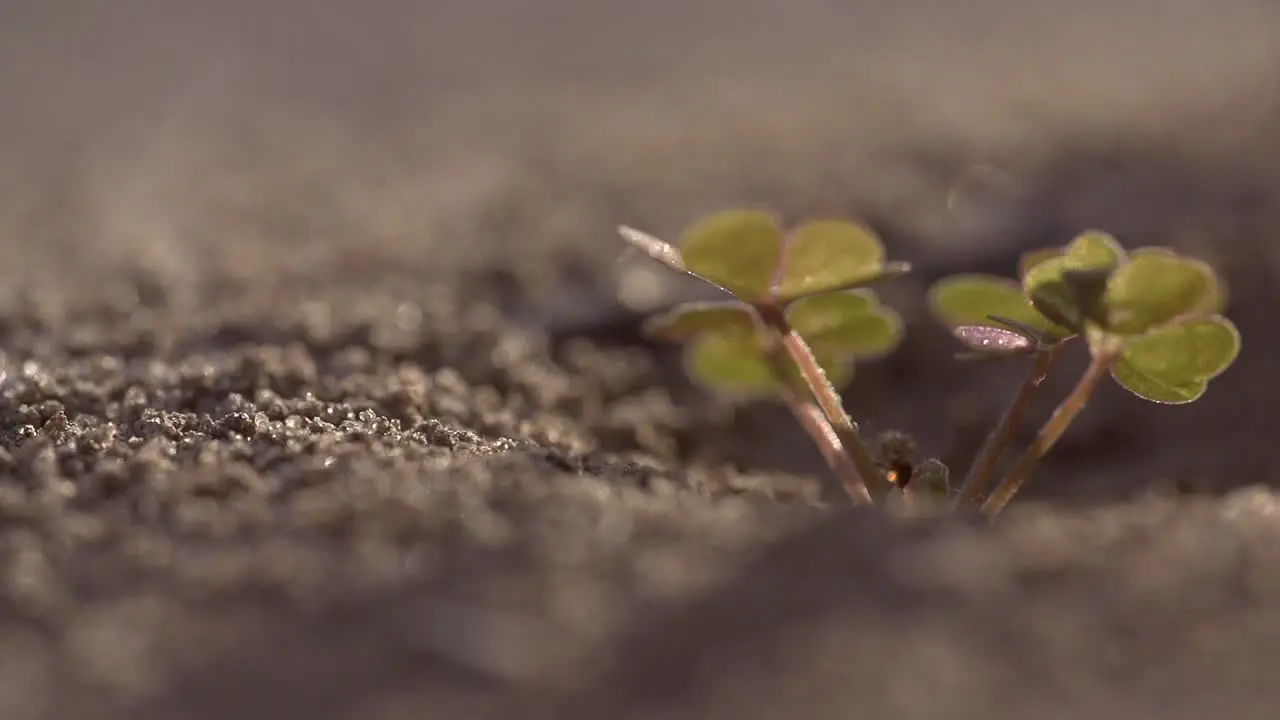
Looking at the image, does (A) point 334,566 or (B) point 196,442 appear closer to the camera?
(A) point 334,566

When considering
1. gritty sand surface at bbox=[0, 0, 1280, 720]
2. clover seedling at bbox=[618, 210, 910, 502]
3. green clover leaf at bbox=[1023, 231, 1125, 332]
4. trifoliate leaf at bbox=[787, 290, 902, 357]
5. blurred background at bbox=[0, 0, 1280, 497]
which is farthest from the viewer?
blurred background at bbox=[0, 0, 1280, 497]

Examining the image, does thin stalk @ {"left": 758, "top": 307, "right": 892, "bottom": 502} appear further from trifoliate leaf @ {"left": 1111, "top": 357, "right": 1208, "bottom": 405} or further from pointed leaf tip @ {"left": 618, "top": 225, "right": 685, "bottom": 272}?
trifoliate leaf @ {"left": 1111, "top": 357, "right": 1208, "bottom": 405}

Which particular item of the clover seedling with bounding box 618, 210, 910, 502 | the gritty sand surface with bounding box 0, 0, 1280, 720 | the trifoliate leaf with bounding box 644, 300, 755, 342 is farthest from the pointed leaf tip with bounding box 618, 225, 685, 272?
the gritty sand surface with bounding box 0, 0, 1280, 720

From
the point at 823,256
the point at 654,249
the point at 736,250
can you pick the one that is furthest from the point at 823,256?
the point at 654,249

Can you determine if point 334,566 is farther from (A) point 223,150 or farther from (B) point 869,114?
(A) point 223,150

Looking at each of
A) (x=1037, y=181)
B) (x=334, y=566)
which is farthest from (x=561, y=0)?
(x=334, y=566)

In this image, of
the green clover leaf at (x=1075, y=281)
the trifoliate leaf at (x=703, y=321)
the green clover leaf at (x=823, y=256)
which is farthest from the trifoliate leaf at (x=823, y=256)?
the green clover leaf at (x=1075, y=281)
